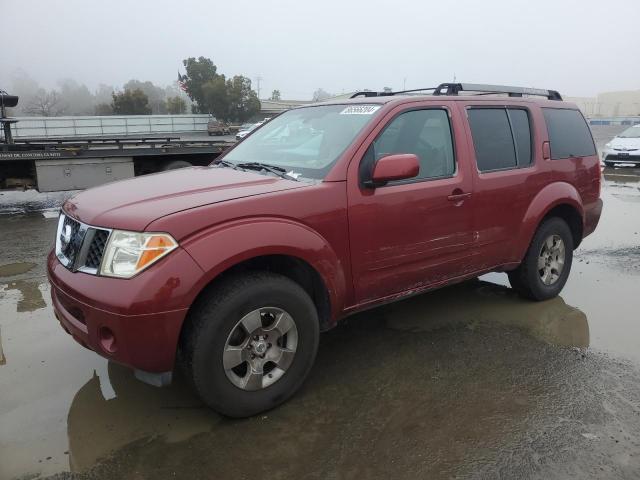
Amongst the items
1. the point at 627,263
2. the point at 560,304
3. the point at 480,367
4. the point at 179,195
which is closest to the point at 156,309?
the point at 179,195

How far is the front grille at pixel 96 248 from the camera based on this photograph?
2658mm

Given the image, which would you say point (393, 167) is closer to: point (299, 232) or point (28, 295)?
point (299, 232)

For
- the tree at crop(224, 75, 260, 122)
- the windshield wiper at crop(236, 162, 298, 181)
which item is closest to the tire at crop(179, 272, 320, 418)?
the windshield wiper at crop(236, 162, 298, 181)

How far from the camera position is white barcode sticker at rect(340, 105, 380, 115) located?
351cm

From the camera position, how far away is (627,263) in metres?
5.93

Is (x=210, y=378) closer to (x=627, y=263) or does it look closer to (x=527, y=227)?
(x=527, y=227)

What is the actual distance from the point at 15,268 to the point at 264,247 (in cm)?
452

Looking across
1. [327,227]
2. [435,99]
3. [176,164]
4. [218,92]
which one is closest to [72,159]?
[176,164]

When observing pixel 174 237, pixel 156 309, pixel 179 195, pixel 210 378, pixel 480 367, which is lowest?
pixel 480 367

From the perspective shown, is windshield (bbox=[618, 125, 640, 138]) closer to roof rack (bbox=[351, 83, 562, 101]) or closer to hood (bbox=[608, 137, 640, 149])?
hood (bbox=[608, 137, 640, 149])

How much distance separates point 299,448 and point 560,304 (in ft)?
10.3

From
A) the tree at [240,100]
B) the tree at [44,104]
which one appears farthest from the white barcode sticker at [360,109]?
the tree at [44,104]

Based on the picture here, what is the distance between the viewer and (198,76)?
6869 cm

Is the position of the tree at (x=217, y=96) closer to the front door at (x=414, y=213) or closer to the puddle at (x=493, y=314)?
the puddle at (x=493, y=314)
